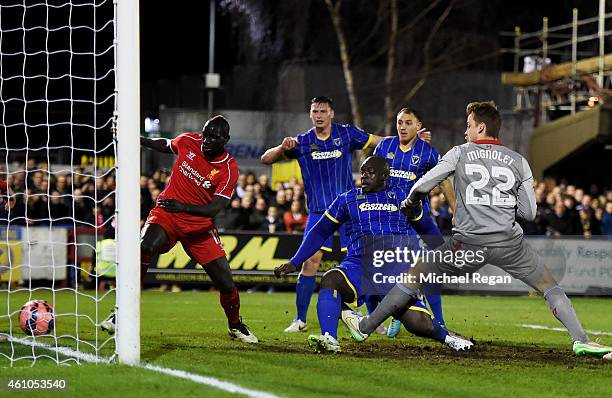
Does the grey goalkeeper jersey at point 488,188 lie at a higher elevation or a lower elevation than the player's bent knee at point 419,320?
higher

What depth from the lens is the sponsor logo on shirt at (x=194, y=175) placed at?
31.2 feet

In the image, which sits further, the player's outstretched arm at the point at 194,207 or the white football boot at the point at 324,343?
the player's outstretched arm at the point at 194,207

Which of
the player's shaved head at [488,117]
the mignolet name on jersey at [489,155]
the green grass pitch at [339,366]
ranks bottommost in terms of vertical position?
the green grass pitch at [339,366]

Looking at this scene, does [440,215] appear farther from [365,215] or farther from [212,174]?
[365,215]

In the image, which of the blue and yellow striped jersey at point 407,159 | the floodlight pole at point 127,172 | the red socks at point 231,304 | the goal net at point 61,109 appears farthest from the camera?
the blue and yellow striped jersey at point 407,159

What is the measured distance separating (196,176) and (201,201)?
26 cm

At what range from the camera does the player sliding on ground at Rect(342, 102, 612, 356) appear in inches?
317

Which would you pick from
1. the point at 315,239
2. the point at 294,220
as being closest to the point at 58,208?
the point at 294,220

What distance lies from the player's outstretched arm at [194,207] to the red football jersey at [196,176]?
148mm

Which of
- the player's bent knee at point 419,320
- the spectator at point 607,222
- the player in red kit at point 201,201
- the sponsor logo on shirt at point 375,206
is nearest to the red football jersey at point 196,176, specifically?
the player in red kit at point 201,201

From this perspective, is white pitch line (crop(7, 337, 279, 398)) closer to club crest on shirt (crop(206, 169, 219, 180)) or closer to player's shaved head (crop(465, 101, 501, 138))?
club crest on shirt (crop(206, 169, 219, 180))

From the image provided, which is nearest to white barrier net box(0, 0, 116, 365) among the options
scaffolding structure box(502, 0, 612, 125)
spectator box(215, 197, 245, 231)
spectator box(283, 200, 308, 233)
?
spectator box(215, 197, 245, 231)

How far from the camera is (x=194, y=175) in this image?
9.53 m

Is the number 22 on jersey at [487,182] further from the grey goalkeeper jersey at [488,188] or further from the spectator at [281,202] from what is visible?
the spectator at [281,202]
